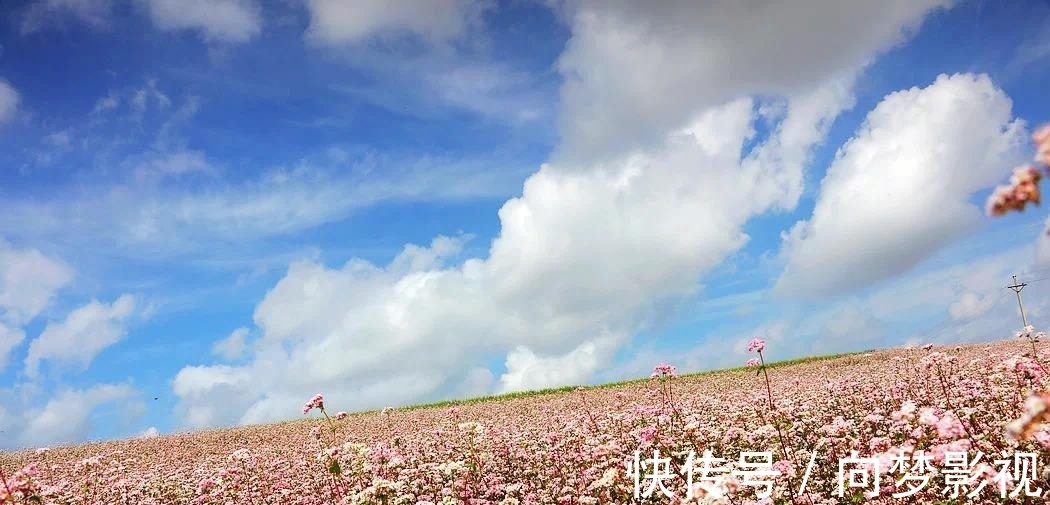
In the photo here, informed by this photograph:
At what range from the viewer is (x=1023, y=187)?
2.36 m

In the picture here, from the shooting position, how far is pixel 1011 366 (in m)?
7.79

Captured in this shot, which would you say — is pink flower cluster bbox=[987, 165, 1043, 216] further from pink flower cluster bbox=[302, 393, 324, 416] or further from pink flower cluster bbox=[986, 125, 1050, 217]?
pink flower cluster bbox=[302, 393, 324, 416]

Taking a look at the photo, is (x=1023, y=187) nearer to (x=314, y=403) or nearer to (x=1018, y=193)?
(x=1018, y=193)

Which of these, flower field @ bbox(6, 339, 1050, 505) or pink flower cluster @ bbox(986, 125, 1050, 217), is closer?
pink flower cluster @ bbox(986, 125, 1050, 217)

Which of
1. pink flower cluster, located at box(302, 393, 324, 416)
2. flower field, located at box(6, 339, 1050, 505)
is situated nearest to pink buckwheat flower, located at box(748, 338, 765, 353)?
flower field, located at box(6, 339, 1050, 505)

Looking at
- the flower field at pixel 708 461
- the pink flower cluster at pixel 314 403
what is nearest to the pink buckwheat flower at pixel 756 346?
the flower field at pixel 708 461

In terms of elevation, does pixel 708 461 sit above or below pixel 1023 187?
Answer: below

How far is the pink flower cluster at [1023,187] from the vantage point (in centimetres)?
234

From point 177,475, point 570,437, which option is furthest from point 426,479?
point 177,475

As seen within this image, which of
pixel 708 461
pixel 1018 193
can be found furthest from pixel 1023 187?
pixel 708 461

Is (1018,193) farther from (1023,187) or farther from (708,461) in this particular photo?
(708,461)

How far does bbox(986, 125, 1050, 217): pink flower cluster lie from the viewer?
2.34 meters

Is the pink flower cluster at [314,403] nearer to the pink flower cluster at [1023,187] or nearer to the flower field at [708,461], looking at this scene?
the flower field at [708,461]

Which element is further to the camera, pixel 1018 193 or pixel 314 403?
pixel 314 403
